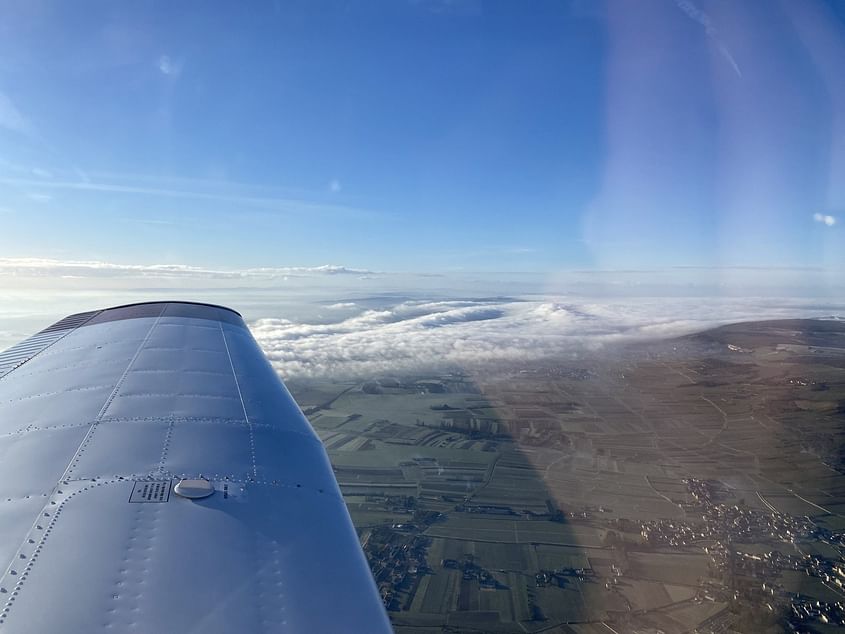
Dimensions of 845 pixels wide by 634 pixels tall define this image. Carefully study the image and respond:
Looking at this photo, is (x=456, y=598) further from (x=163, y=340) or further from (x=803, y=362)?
(x=803, y=362)

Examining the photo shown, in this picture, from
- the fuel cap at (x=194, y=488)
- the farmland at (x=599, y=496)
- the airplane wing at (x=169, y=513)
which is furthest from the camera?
the farmland at (x=599, y=496)

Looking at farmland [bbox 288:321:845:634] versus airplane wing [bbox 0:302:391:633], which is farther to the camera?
farmland [bbox 288:321:845:634]

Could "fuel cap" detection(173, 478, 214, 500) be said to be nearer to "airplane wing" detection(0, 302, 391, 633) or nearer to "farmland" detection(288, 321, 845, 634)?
"airplane wing" detection(0, 302, 391, 633)

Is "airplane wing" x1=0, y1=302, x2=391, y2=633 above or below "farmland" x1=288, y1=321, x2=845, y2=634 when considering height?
above

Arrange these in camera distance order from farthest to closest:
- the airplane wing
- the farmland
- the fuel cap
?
the farmland → the fuel cap → the airplane wing

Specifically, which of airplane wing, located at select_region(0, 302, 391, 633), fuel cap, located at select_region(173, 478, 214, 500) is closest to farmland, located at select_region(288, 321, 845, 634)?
airplane wing, located at select_region(0, 302, 391, 633)

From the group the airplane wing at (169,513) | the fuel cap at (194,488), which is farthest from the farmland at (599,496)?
the fuel cap at (194,488)

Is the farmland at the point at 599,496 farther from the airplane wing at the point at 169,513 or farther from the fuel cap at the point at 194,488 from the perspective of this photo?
the fuel cap at the point at 194,488

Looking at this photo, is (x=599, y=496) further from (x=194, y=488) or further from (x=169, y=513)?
(x=169, y=513)

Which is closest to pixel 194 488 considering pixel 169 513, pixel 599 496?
pixel 169 513
